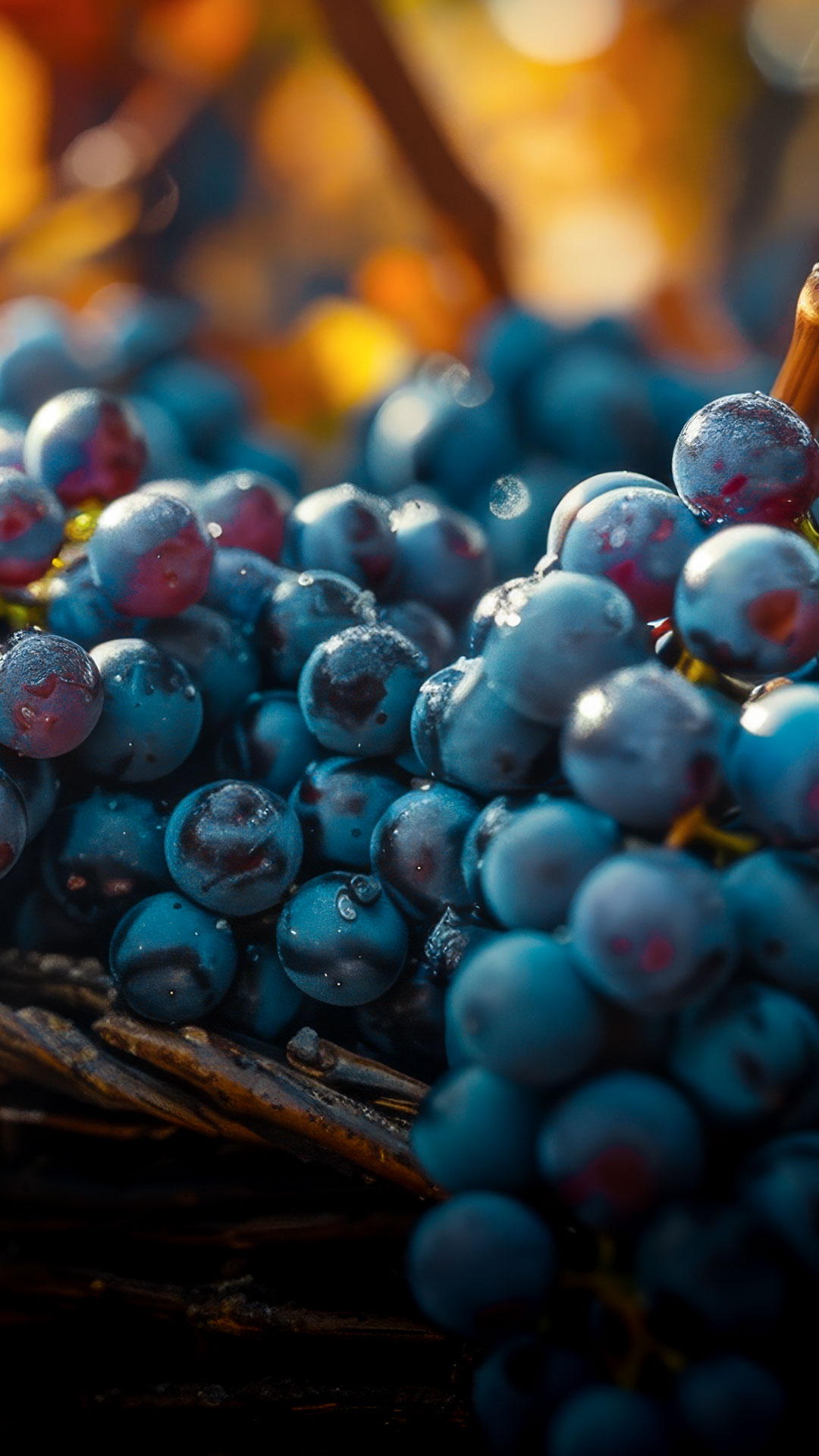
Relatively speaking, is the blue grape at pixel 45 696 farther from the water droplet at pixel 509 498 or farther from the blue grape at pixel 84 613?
the water droplet at pixel 509 498

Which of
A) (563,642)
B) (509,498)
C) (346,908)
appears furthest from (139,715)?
(509,498)

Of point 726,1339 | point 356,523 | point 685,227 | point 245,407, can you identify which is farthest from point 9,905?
point 685,227

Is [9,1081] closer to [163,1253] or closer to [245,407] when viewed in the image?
[163,1253]

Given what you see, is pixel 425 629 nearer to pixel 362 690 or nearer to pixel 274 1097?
pixel 362 690

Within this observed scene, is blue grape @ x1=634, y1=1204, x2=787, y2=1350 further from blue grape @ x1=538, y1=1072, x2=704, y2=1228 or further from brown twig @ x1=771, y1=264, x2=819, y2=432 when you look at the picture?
brown twig @ x1=771, y1=264, x2=819, y2=432

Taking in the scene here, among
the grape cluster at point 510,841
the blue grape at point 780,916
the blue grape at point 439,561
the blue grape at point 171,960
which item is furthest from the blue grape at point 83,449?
the blue grape at point 780,916

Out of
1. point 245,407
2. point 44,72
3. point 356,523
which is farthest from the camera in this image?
point 44,72
